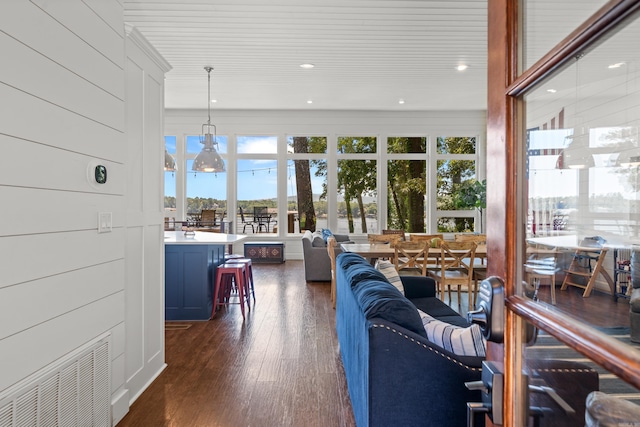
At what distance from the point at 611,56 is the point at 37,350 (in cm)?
203

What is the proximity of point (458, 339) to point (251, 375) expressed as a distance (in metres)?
1.72

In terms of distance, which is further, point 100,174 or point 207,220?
point 207,220

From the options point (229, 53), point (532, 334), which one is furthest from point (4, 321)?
point (229, 53)

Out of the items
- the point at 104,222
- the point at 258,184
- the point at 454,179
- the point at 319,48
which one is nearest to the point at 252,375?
the point at 104,222

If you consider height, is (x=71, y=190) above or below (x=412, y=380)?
above

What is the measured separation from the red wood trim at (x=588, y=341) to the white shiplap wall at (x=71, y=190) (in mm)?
1694

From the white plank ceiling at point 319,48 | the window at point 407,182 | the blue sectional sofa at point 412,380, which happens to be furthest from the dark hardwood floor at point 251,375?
the window at point 407,182

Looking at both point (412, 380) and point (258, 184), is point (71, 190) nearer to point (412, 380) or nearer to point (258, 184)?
point (412, 380)

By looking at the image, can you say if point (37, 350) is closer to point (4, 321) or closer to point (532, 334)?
point (4, 321)

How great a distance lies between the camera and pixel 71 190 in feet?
6.07

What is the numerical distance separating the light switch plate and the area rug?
7.09 feet

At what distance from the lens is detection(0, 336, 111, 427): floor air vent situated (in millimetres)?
1427

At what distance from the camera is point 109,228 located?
2.21 meters

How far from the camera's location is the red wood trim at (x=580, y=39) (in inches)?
16.6
